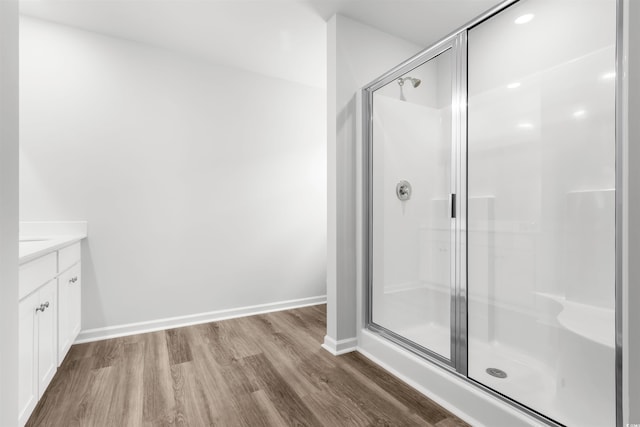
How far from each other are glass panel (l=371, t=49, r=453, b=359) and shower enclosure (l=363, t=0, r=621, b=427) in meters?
0.01

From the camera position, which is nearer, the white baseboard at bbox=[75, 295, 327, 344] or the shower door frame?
the shower door frame

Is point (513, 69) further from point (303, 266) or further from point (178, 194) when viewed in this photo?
point (178, 194)

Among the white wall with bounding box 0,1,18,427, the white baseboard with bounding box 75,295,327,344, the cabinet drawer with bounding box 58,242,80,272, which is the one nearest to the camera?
the white wall with bounding box 0,1,18,427

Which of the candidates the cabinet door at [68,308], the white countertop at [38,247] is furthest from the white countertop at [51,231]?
the cabinet door at [68,308]

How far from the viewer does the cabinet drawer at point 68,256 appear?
1.87 metres

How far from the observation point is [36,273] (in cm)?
148

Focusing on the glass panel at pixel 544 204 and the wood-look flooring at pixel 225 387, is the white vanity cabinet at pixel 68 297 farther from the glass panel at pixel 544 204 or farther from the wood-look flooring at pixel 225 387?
the glass panel at pixel 544 204

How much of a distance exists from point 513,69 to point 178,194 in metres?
2.76

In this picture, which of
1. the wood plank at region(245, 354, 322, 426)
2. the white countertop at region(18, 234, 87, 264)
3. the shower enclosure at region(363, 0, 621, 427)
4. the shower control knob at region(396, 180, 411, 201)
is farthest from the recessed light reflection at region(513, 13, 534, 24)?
the white countertop at region(18, 234, 87, 264)

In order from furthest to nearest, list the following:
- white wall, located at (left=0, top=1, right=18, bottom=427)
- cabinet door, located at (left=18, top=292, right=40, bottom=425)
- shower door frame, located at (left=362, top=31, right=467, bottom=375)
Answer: shower door frame, located at (left=362, top=31, right=467, bottom=375)
cabinet door, located at (left=18, top=292, right=40, bottom=425)
white wall, located at (left=0, top=1, right=18, bottom=427)

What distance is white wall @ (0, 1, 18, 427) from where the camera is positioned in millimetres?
602

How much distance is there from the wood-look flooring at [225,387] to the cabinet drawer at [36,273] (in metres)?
0.65

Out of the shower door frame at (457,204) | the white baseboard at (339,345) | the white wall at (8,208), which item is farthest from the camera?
the white baseboard at (339,345)

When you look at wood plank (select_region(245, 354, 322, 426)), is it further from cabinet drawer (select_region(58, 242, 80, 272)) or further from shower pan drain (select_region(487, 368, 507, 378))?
cabinet drawer (select_region(58, 242, 80, 272))
